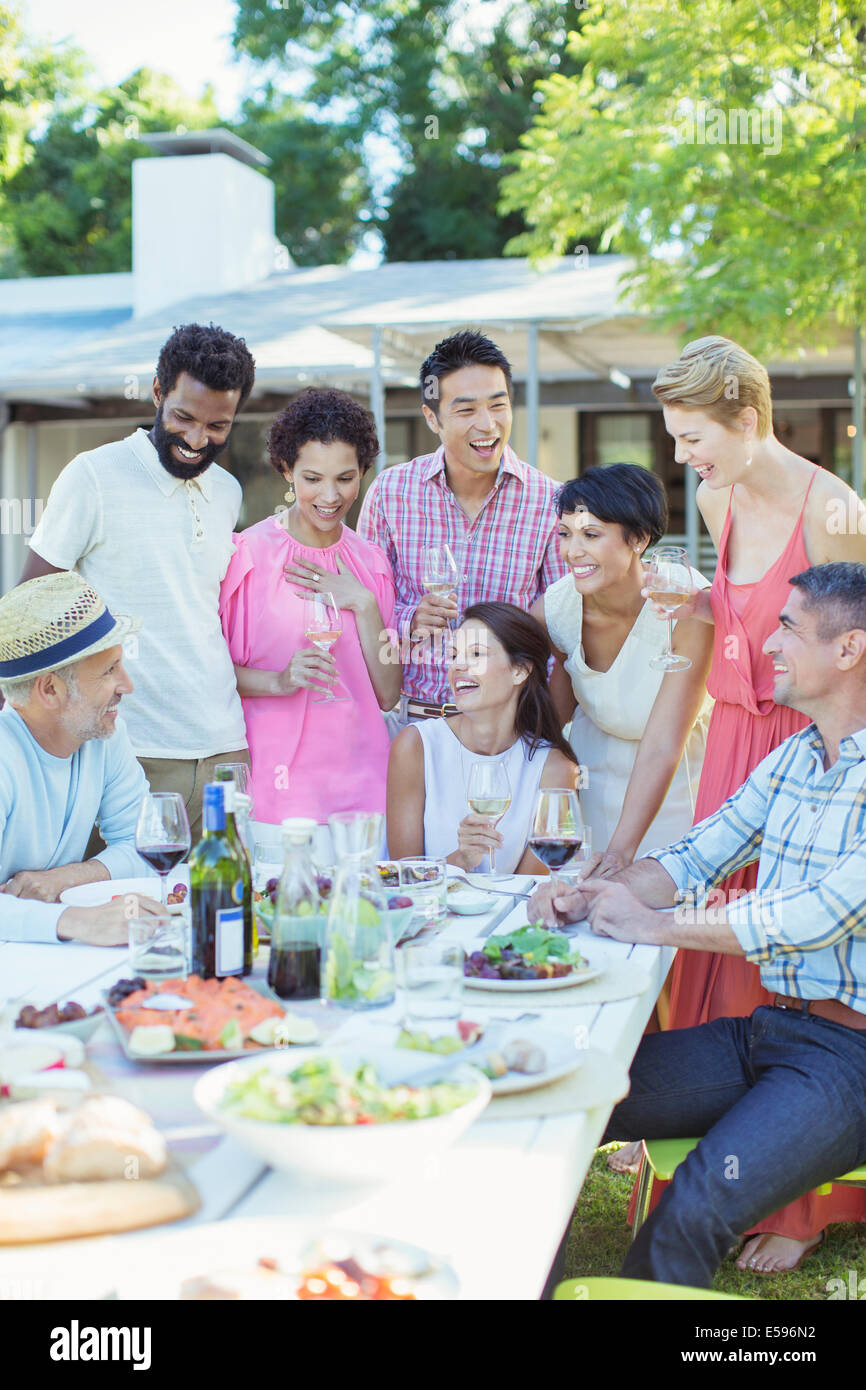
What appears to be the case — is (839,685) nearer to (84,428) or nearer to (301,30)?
(84,428)

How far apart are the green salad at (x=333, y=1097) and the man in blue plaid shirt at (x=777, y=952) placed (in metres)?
0.95

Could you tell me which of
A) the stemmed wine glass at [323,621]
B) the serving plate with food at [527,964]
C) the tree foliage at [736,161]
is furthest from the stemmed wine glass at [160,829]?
the tree foliage at [736,161]

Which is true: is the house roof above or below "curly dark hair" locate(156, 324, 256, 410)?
above

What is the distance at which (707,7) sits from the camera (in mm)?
7184

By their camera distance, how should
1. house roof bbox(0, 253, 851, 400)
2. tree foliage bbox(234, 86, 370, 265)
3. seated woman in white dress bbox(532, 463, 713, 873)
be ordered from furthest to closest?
tree foliage bbox(234, 86, 370, 265) → house roof bbox(0, 253, 851, 400) → seated woman in white dress bbox(532, 463, 713, 873)

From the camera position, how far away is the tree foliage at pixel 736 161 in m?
6.98

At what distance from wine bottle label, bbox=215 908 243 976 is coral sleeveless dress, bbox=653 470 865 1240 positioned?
1.47m

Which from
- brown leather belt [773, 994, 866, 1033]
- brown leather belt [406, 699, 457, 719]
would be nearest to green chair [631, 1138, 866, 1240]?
brown leather belt [773, 994, 866, 1033]

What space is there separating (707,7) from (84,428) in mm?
Result: 10328

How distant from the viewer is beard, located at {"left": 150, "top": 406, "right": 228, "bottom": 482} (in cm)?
363

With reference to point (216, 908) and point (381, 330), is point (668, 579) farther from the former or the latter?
point (381, 330)

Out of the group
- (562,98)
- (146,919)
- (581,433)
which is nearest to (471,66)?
(581,433)

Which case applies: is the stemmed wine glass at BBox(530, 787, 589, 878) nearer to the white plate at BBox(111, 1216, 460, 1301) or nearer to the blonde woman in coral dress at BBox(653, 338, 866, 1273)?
the blonde woman in coral dress at BBox(653, 338, 866, 1273)

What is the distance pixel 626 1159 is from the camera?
370cm
